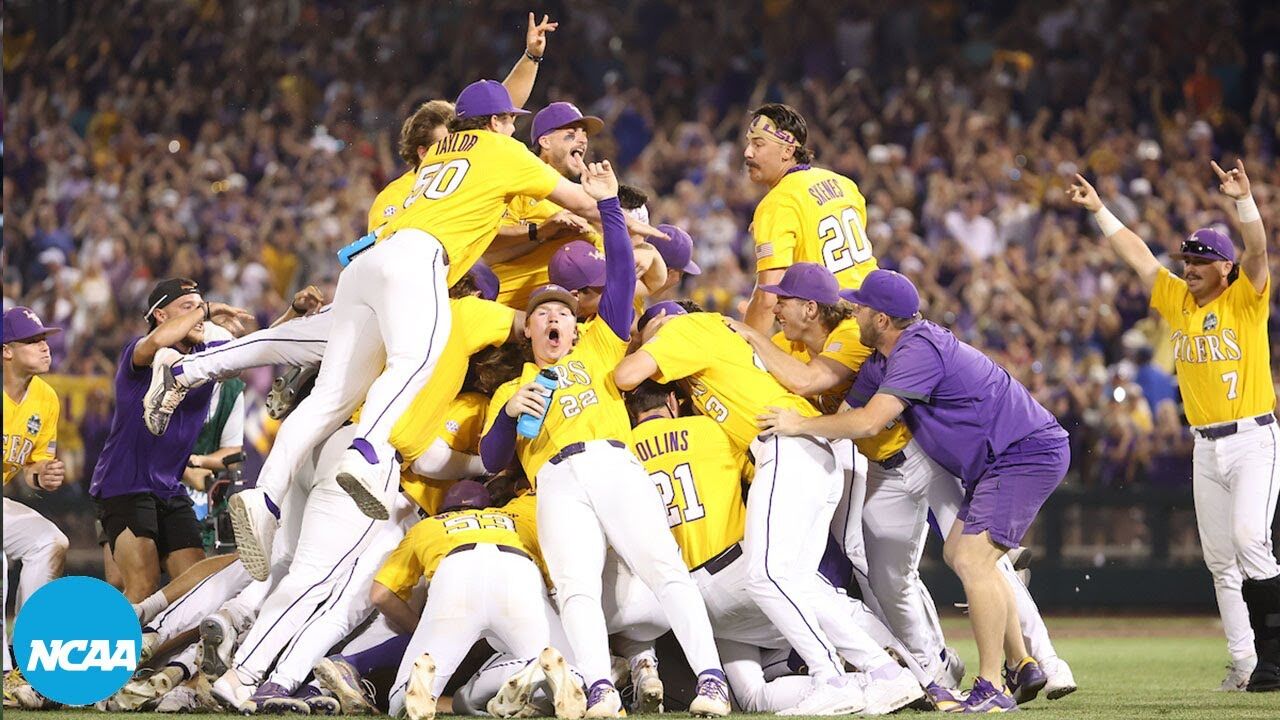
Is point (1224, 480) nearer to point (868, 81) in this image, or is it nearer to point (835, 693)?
point (835, 693)

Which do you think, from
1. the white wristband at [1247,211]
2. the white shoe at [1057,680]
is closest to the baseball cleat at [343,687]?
Result: the white shoe at [1057,680]

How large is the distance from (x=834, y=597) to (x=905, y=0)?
14.2 meters

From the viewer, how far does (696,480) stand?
22.8 feet

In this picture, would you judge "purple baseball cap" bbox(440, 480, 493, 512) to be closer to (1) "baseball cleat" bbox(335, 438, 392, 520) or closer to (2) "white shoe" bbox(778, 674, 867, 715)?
(1) "baseball cleat" bbox(335, 438, 392, 520)

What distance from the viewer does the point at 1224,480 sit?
27.6ft

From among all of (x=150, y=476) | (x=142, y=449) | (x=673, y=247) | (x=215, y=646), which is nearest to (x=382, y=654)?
(x=215, y=646)

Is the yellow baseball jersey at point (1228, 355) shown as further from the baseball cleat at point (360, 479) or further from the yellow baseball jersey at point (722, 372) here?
the baseball cleat at point (360, 479)

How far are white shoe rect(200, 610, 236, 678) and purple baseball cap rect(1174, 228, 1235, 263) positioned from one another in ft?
17.6

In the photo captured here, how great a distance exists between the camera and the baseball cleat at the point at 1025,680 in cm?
695

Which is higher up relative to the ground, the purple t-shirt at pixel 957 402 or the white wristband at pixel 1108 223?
the white wristband at pixel 1108 223

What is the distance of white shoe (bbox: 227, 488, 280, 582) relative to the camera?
21.0 feet

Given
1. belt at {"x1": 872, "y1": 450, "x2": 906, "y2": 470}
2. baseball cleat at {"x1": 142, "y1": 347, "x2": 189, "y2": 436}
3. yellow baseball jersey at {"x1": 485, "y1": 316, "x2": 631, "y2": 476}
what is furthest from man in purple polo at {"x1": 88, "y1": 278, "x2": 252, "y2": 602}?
belt at {"x1": 872, "y1": 450, "x2": 906, "y2": 470}

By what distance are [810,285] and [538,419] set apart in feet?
5.13

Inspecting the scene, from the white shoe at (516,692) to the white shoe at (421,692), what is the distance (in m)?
0.28
